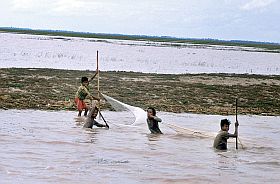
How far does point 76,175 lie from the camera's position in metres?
8.66

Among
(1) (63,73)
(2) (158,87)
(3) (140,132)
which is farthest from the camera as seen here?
(1) (63,73)

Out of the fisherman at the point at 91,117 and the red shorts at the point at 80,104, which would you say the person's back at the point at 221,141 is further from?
the red shorts at the point at 80,104

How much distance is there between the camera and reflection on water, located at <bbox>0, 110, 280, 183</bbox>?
8859 mm

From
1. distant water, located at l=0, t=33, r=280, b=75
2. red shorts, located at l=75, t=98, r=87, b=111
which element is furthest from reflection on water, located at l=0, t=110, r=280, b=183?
distant water, located at l=0, t=33, r=280, b=75

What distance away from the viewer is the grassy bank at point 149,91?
18.2 meters

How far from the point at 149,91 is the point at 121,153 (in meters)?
10.3

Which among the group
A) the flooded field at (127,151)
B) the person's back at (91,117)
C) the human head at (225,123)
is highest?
the human head at (225,123)

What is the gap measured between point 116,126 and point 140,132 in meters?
0.94

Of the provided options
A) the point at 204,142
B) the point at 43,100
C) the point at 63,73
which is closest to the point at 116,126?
the point at 204,142

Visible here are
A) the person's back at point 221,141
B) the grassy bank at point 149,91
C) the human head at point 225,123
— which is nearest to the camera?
the human head at point 225,123

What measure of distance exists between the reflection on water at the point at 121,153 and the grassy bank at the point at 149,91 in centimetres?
224

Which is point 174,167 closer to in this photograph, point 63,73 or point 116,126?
point 116,126

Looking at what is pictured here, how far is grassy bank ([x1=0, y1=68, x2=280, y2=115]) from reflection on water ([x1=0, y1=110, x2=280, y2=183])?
224cm

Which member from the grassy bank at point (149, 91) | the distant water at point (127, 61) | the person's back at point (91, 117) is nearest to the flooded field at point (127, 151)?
the person's back at point (91, 117)
